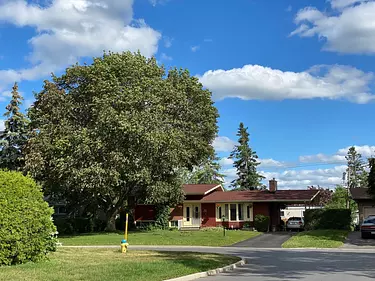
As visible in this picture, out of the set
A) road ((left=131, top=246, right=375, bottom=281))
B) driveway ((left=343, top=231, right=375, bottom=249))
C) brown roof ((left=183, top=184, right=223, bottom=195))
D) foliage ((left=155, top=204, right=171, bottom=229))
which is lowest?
road ((left=131, top=246, right=375, bottom=281))

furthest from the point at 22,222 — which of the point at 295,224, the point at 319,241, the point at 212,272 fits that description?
the point at 295,224

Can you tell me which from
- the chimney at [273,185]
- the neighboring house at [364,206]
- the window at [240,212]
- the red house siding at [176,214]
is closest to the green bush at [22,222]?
the window at [240,212]

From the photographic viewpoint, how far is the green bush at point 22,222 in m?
13.6

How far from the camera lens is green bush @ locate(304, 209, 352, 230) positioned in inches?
1460

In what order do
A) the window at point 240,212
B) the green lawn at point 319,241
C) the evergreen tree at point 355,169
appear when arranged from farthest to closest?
1. the evergreen tree at point 355,169
2. the window at point 240,212
3. the green lawn at point 319,241

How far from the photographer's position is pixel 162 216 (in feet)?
147

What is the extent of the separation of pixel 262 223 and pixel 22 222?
30422 millimetres

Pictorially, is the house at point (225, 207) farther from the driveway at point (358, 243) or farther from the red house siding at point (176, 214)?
the driveway at point (358, 243)

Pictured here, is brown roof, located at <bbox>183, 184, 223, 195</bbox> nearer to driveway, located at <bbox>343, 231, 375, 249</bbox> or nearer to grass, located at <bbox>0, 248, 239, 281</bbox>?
driveway, located at <bbox>343, 231, 375, 249</bbox>

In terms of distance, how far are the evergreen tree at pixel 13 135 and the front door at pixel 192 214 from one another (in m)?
17.2

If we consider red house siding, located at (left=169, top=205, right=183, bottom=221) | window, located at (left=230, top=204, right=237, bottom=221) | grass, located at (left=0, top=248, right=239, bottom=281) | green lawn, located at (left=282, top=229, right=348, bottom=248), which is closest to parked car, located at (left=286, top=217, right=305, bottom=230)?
window, located at (left=230, top=204, right=237, bottom=221)

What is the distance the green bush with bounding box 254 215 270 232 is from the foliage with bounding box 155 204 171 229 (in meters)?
8.71

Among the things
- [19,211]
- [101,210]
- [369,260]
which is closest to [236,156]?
[101,210]

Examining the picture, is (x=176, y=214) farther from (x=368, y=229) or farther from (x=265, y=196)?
(x=368, y=229)
